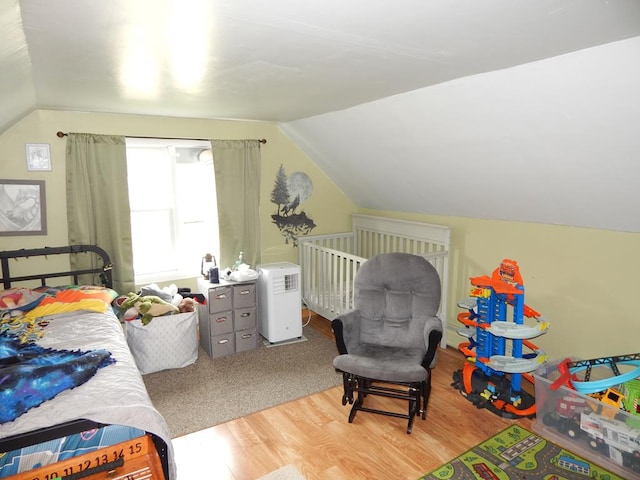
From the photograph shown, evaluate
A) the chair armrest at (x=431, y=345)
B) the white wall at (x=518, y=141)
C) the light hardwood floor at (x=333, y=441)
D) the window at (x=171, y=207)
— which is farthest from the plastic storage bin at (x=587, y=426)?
the window at (x=171, y=207)

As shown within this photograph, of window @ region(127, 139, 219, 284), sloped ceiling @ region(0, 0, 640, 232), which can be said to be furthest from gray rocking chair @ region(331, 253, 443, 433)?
window @ region(127, 139, 219, 284)

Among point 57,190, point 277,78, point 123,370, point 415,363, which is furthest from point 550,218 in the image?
point 57,190

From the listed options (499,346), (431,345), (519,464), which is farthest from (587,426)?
(431,345)

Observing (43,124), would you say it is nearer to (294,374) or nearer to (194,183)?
(194,183)

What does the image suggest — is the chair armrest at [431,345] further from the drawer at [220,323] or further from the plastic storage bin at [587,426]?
the drawer at [220,323]

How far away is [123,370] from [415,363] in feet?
5.68

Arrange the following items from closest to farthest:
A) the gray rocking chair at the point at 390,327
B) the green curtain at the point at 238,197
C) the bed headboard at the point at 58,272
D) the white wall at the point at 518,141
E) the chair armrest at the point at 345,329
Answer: the white wall at the point at 518,141
the gray rocking chair at the point at 390,327
the chair armrest at the point at 345,329
the bed headboard at the point at 58,272
the green curtain at the point at 238,197

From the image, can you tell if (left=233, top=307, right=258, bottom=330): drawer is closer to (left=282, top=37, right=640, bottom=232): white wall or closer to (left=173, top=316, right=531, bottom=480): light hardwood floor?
(left=173, top=316, right=531, bottom=480): light hardwood floor

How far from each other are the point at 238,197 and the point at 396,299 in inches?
79.3

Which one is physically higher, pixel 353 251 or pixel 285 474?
pixel 353 251

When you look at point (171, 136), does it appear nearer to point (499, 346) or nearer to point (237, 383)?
point (237, 383)

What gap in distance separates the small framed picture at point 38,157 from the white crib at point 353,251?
2.50 metres

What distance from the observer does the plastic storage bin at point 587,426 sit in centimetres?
217

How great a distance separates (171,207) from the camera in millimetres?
4066
